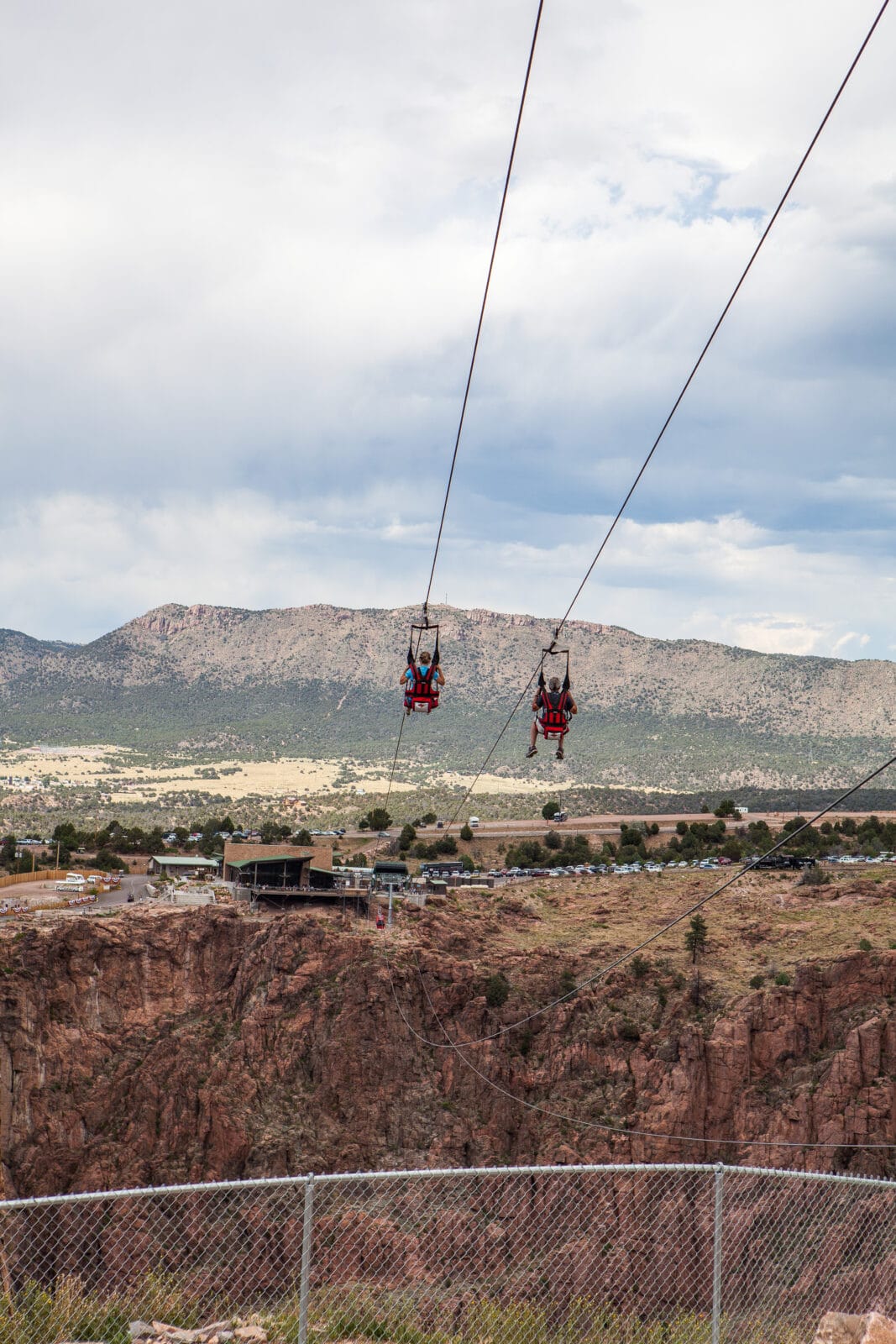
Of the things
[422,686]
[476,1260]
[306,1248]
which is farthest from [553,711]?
[306,1248]

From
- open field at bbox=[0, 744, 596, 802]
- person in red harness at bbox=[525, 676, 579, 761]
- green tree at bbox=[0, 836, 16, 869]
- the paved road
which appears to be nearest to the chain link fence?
person in red harness at bbox=[525, 676, 579, 761]

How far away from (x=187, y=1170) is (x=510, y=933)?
1817cm

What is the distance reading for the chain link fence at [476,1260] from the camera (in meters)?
13.4

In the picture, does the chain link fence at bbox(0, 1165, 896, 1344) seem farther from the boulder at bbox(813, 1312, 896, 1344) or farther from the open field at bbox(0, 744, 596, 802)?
the open field at bbox(0, 744, 596, 802)

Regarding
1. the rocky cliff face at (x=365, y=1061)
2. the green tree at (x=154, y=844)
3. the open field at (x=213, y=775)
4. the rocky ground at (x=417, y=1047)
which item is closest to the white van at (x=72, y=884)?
the green tree at (x=154, y=844)

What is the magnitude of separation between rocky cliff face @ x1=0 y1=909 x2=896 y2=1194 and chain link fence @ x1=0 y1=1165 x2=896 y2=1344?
138 inches

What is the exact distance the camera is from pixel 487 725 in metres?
193

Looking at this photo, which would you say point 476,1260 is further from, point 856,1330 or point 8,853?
point 8,853

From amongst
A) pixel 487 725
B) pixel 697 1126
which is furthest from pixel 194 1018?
pixel 487 725

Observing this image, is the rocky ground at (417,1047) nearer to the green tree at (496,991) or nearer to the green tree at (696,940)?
the green tree at (496,991)

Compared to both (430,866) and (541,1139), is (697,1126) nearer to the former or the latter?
(541,1139)

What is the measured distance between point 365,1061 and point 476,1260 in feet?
63.8

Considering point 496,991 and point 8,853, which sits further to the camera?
point 8,853

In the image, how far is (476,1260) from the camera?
25.4 m
